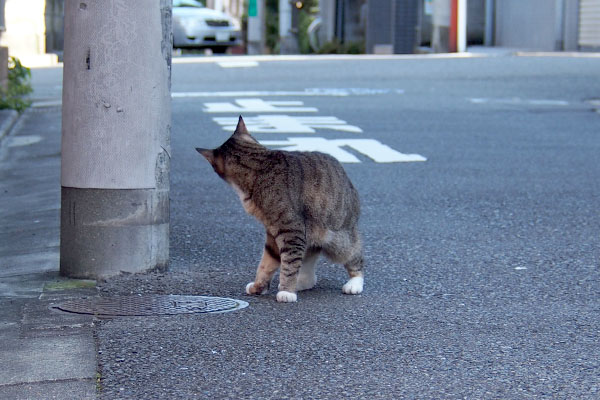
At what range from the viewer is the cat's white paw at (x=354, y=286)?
5.11m

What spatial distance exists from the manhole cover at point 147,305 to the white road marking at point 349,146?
4987mm

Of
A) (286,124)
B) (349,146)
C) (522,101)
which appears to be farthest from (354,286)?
(522,101)

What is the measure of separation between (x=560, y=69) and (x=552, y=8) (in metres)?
8.56

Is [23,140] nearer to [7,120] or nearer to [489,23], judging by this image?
[7,120]

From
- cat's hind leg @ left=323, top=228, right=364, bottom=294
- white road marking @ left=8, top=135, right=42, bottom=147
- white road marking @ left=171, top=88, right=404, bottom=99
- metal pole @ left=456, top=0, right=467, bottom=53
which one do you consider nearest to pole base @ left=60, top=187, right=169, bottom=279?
cat's hind leg @ left=323, top=228, right=364, bottom=294

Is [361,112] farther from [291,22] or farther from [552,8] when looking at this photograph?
[291,22]

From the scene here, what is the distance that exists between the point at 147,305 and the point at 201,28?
2413 centimetres

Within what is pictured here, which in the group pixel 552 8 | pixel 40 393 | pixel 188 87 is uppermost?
pixel 552 8

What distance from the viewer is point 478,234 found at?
6.69 m

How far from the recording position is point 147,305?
4848 millimetres

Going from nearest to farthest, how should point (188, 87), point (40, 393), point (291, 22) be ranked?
point (40, 393), point (188, 87), point (291, 22)

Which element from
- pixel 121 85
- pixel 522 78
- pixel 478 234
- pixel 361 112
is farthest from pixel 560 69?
pixel 121 85

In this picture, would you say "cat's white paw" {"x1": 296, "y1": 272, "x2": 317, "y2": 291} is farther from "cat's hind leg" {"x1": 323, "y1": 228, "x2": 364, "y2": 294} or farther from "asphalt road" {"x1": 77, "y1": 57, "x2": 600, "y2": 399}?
"cat's hind leg" {"x1": 323, "y1": 228, "x2": 364, "y2": 294}

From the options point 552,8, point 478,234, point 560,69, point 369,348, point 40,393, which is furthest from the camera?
point 552,8
